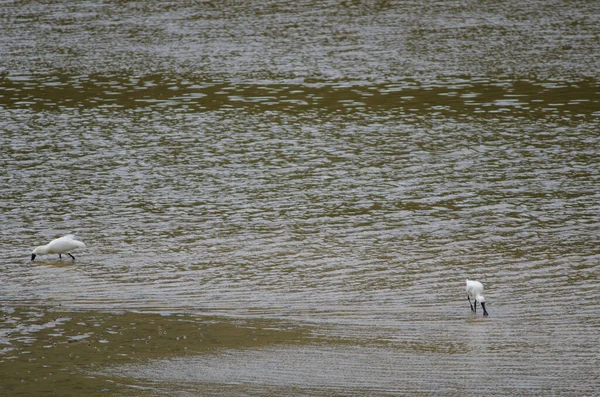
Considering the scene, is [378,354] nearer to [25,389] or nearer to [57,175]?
[25,389]

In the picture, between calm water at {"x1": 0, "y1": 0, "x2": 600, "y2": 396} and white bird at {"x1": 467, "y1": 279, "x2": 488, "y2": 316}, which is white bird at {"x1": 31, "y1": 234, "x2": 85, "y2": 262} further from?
white bird at {"x1": 467, "y1": 279, "x2": 488, "y2": 316}

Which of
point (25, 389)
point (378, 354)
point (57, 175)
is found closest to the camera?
point (25, 389)

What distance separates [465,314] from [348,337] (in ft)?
5.25

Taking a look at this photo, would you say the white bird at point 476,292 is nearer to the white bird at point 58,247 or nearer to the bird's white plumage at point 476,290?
the bird's white plumage at point 476,290

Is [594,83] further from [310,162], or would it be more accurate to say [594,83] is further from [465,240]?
[465,240]

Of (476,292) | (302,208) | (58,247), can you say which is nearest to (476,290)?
(476,292)

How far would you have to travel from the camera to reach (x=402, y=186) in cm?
2022

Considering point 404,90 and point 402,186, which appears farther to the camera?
point 404,90

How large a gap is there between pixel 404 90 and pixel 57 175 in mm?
11084

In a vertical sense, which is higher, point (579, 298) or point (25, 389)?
point (25, 389)

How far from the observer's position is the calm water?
11508mm

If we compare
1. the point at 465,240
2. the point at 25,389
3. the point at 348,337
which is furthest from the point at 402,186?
the point at 25,389

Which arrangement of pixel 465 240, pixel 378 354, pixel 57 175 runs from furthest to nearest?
1. pixel 57 175
2. pixel 465 240
3. pixel 378 354

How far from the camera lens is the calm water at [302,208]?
11.5 metres
